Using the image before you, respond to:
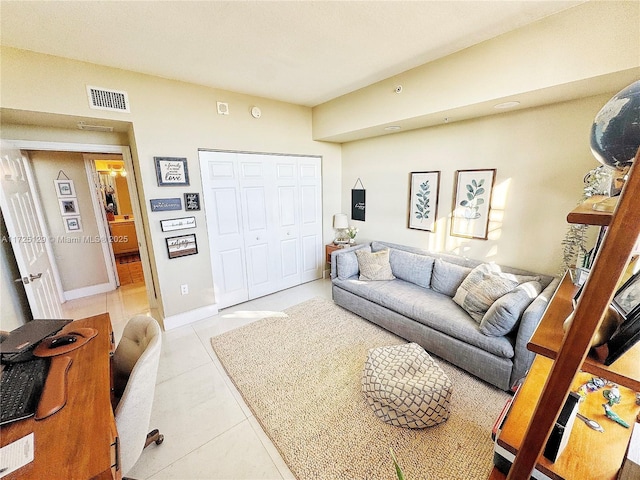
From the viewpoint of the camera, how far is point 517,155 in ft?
8.02

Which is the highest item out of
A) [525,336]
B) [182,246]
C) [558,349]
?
[558,349]

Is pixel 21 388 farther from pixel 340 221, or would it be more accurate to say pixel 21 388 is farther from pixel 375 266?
pixel 340 221

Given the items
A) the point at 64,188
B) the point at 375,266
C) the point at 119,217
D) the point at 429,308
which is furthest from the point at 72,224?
the point at 429,308

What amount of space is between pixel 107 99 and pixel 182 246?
5.03 feet

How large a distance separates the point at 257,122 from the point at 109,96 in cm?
148

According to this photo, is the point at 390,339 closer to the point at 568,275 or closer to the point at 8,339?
the point at 568,275

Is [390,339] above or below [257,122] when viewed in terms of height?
below

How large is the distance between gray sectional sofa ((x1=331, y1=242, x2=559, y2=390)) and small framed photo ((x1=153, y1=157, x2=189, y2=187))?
203cm

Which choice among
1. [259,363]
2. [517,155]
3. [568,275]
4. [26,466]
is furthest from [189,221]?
[517,155]

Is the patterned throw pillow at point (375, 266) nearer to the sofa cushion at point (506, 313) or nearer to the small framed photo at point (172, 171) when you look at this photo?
the sofa cushion at point (506, 313)

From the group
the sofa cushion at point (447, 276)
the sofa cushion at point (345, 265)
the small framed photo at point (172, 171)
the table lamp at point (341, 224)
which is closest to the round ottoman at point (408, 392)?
the sofa cushion at point (447, 276)

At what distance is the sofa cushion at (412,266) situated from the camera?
3.03 meters

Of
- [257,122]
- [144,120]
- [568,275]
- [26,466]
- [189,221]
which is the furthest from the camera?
[257,122]

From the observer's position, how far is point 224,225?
3254 mm
